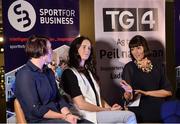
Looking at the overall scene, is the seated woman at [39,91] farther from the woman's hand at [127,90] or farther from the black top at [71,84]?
the woman's hand at [127,90]

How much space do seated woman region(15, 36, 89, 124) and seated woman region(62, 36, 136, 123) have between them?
389 millimetres

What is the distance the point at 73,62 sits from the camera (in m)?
3.99

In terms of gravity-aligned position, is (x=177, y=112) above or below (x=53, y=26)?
below

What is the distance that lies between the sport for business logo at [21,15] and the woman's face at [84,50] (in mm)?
861

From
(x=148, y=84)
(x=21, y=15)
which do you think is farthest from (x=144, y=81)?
(x=21, y=15)

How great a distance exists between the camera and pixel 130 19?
16.7 ft

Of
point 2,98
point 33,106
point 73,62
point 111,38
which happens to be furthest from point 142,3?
point 2,98

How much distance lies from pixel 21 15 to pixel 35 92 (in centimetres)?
158

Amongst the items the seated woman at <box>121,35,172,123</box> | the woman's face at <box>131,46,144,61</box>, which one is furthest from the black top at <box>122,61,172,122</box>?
the woman's face at <box>131,46,144,61</box>

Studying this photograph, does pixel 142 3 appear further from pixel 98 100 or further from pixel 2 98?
pixel 2 98

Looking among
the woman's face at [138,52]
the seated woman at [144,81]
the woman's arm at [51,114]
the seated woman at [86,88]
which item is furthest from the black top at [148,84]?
the woman's arm at [51,114]

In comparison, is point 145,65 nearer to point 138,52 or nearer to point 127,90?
point 138,52

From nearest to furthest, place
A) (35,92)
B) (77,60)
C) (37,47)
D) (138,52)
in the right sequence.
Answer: (35,92) < (37,47) < (77,60) < (138,52)

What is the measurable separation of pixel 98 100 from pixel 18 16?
148 cm
